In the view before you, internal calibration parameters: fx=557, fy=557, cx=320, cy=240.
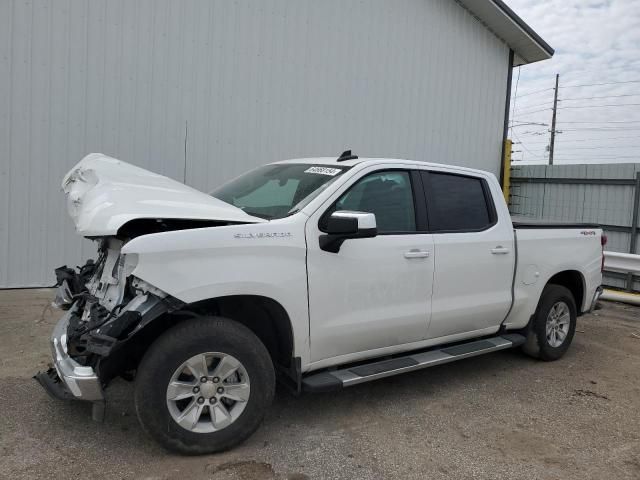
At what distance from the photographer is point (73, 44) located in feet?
23.9

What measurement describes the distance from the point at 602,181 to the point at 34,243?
32.2 feet

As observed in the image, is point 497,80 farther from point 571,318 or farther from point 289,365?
point 289,365

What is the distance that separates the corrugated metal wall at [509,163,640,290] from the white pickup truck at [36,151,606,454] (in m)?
6.28

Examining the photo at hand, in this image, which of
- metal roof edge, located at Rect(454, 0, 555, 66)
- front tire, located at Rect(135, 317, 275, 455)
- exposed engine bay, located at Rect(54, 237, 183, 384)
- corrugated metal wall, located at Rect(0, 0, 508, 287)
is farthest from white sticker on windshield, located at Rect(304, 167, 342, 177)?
metal roof edge, located at Rect(454, 0, 555, 66)

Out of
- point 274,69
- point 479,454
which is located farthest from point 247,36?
point 479,454

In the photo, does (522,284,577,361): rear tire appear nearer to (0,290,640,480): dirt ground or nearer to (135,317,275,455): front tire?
(0,290,640,480): dirt ground

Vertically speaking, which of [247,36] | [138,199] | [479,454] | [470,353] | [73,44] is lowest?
[479,454]

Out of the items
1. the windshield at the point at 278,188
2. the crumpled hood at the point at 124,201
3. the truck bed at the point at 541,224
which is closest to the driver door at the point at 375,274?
the windshield at the point at 278,188

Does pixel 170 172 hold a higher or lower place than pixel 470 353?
higher

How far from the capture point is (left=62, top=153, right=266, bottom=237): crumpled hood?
10.6 feet

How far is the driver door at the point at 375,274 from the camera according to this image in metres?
3.76

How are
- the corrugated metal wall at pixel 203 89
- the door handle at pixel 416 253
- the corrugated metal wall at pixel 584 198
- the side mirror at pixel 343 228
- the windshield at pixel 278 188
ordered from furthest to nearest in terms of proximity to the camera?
the corrugated metal wall at pixel 584 198
the corrugated metal wall at pixel 203 89
the door handle at pixel 416 253
the windshield at pixel 278 188
the side mirror at pixel 343 228

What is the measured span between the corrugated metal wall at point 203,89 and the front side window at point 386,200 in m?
4.49

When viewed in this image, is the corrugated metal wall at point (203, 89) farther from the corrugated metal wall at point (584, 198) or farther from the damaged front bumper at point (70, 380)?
the damaged front bumper at point (70, 380)
